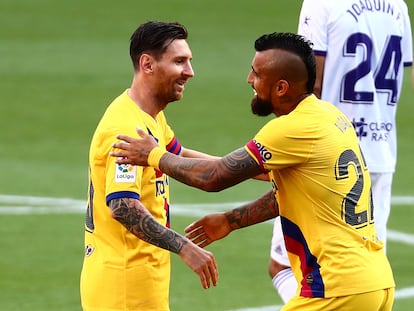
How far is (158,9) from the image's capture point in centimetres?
2647

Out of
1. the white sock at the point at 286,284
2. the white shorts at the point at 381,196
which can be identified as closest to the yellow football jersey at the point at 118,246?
the white sock at the point at 286,284

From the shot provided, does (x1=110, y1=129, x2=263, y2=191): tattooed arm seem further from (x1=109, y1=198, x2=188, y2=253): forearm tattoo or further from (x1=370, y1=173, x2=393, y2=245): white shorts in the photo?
(x1=370, y1=173, x2=393, y2=245): white shorts

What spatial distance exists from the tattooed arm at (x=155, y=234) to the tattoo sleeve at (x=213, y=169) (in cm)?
26

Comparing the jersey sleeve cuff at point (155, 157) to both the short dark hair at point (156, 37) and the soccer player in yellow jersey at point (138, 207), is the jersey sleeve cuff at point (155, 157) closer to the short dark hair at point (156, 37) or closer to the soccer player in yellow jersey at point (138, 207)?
the soccer player in yellow jersey at point (138, 207)

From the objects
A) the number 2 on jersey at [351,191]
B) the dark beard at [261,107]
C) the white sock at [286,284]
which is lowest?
the white sock at [286,284]

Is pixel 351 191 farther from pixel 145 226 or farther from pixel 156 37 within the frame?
pixel 156 37

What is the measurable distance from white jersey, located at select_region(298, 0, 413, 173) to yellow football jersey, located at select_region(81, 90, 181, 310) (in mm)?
2021

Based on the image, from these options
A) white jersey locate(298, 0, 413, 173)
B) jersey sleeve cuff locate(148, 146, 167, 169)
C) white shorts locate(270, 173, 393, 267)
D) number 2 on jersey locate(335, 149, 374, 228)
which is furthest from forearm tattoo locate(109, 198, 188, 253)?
white jersey locate(298, 0, 413, 173)

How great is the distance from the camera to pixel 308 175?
21.9ft

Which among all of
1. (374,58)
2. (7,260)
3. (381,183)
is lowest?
(7,260)

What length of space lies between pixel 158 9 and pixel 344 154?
20049mm

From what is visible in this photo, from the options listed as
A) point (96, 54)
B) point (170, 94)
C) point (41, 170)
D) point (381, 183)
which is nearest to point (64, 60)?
point (96, 54)

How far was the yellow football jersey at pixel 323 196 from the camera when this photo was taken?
6.67 m

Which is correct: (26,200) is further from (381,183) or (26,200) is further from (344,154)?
(344,154)
